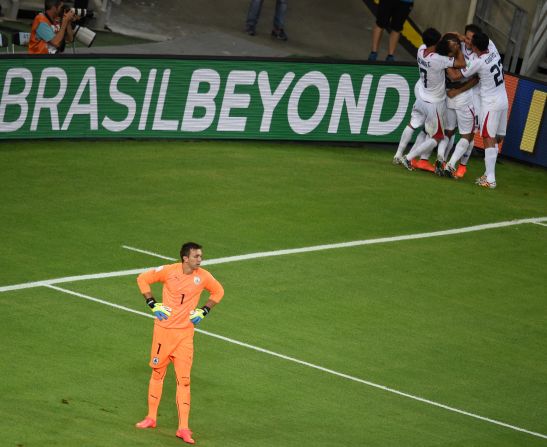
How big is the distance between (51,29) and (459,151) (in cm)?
835

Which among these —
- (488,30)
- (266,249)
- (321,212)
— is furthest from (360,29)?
(266,249)

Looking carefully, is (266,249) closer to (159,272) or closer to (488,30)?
(159,272)

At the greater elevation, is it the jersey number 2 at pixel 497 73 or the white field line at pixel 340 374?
the jersey number 2 at pixel 497 73

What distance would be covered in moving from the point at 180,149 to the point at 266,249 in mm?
5958

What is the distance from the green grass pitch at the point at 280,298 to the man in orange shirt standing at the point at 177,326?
0.33m

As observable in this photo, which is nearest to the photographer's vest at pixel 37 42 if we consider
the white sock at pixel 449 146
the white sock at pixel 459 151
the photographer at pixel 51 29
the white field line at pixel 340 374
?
the photographer at pixel 51 29

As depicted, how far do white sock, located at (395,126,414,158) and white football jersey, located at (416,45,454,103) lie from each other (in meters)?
0.71

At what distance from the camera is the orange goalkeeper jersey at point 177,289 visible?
522 inches

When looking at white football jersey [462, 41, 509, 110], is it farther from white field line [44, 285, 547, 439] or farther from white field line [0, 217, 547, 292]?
white field line [44, 285, 547, 439]

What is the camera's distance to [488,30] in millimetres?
34125

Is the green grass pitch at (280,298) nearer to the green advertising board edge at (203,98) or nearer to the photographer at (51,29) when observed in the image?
the green advertising board edge at (203,98)

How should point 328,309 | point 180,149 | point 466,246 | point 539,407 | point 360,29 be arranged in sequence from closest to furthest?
1. point 539,407
2. point 328,309
3. point 466,246
4. point 180,149
5. point 360,29

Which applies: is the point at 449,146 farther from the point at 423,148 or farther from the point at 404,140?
the point at 404,140

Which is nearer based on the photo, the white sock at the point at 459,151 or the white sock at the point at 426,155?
the white sock at the point at 459,151
